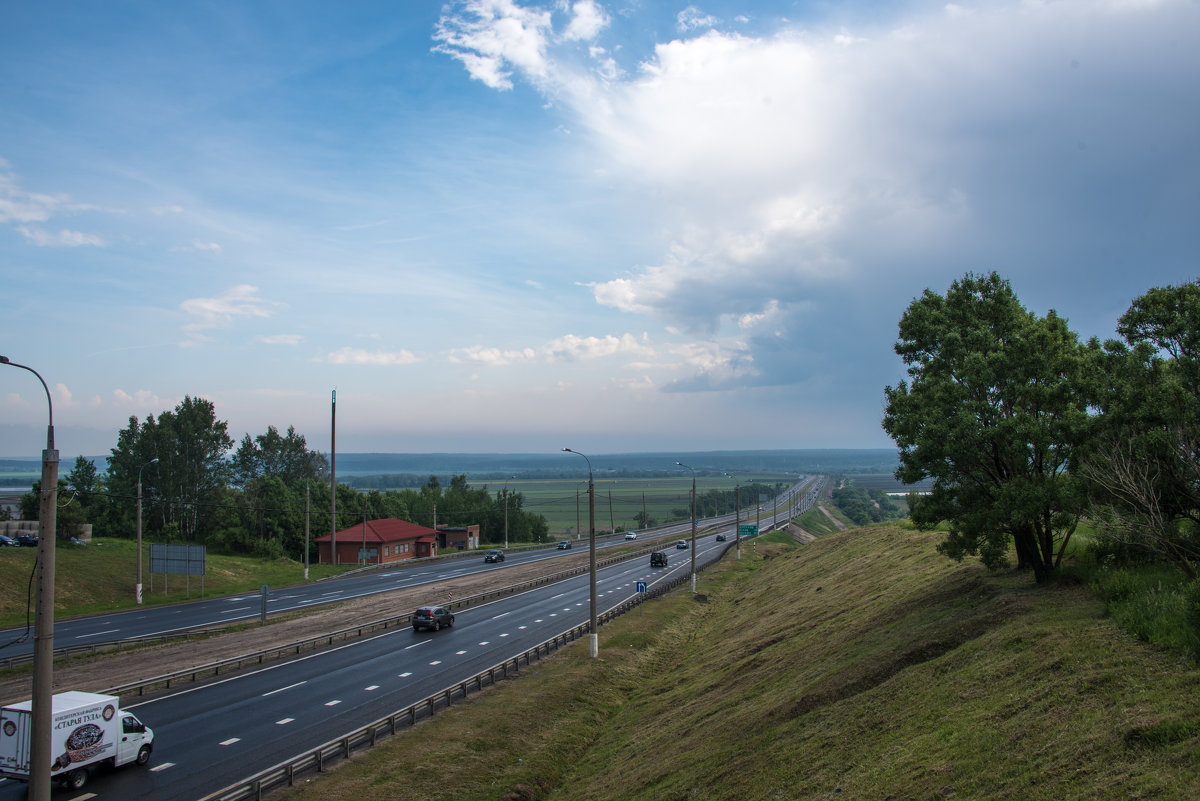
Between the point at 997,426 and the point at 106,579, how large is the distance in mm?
60110

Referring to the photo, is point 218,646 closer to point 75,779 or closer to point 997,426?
point 75,779

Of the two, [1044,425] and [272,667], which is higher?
[1044,425]

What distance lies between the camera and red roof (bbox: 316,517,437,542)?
268ft

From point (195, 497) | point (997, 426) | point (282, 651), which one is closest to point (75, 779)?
point (282, 651)

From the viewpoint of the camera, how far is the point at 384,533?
8425 centimetres

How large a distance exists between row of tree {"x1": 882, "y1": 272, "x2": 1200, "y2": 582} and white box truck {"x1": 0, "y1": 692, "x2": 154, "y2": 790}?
2559 cm

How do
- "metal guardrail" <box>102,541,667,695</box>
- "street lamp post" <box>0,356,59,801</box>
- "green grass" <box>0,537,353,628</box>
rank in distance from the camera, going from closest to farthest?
"street lamp post" <box>0,356,59,801</box>, "metal guardrail" <box>102,541,667,695</box>, "green grass" <box>0,537,353,628</box>

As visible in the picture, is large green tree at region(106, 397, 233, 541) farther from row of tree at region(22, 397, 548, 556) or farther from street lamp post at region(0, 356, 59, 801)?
street lamp post at region(0, 356, 59, 801)

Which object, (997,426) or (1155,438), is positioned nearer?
(1155,438)

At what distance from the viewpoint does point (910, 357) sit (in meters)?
28.7

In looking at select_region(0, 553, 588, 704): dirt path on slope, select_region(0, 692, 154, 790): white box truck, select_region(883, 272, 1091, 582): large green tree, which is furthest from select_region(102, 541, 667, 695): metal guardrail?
select_region(883, 272, 1091, 582): large green tree

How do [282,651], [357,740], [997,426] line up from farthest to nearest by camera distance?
1. [282,651]
2. [997,426]
3. [357,740]

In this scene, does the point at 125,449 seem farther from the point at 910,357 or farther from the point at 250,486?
the point at 910,357

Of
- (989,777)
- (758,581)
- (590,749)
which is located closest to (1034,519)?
(989,777)
